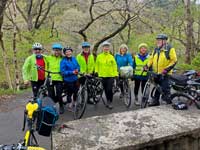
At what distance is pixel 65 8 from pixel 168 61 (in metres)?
16.3

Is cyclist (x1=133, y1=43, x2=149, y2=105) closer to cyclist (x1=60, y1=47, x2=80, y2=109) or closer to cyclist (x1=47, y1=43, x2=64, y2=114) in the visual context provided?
cyclist (x1=60, y1=47, x2=80, y2=109)

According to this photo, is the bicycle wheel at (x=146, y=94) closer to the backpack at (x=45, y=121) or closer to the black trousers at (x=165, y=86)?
the black trousers at (x=165, y=86)

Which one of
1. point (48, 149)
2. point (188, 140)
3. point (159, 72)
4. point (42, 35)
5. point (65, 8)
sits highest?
point (65, 8)

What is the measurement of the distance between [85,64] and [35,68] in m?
1.28

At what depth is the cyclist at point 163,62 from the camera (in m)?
6.62

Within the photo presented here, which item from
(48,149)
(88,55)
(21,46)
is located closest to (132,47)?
(21,46)

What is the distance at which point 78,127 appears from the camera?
15.8 ft

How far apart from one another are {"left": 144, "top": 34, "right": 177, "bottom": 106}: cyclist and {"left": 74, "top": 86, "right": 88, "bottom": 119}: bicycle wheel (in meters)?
1.69

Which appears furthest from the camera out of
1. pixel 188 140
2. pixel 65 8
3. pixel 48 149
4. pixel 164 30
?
pixel 65 8

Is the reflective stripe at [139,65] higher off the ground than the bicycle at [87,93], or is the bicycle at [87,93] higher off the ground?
the reflective stripe at [139,65]

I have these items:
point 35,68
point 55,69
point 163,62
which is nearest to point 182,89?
point 163,62

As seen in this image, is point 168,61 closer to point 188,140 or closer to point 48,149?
point 188,140

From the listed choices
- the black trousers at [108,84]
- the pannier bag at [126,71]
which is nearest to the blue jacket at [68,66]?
the black trousers at [108,84]

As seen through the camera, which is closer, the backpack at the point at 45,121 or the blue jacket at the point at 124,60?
the backpack at the point at 45,121
